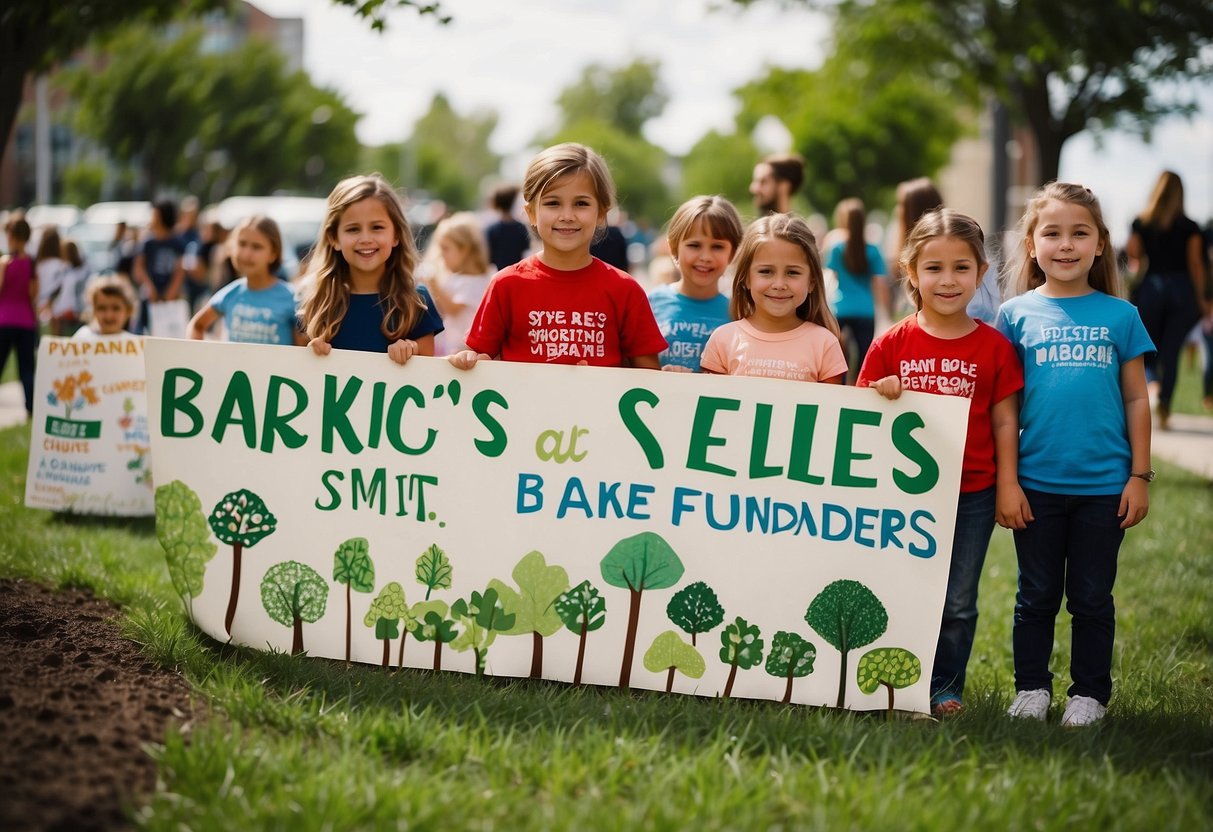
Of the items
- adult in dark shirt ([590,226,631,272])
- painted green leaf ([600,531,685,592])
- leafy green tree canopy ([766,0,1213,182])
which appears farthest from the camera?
Answer: leafy green tree canopy ([766,0,1213,182])

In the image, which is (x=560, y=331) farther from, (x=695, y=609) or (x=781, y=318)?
(x=695, y=609)

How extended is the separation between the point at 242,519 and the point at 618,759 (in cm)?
173

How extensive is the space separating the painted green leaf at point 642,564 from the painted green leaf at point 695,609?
2.2 inches

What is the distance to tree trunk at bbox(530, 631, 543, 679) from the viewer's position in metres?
3.97

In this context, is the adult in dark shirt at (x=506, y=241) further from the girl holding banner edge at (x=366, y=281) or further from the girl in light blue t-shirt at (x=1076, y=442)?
the girl in light blue t-shirt at (x=1076, y=442)

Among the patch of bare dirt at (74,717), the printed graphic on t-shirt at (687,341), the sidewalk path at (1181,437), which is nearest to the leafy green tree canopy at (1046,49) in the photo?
the sidewalk path at (1181,437)

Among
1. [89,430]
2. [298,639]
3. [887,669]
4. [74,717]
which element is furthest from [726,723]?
[89,430]

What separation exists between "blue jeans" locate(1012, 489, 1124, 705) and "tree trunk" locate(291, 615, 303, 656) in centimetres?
234

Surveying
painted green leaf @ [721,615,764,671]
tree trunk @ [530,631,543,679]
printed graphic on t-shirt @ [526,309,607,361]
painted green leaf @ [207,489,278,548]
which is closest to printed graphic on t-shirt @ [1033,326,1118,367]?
painted green leaf @ [721,615,764,671]

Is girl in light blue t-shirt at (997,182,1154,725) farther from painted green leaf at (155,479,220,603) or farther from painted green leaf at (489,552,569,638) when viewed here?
painted green leaf at (155,479,220,603)

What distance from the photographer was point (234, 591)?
421cm

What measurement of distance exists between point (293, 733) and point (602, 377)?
144 cm

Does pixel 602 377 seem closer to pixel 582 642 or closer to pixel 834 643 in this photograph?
pixel 582 642

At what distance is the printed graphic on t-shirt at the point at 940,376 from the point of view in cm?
390
